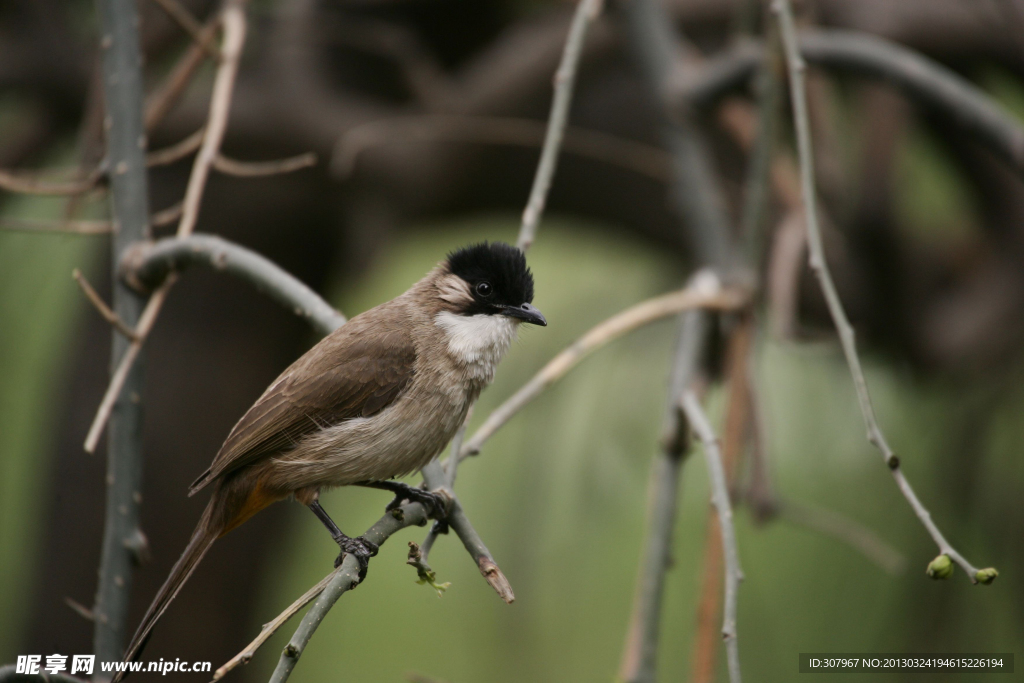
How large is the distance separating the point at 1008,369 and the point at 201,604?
14.0 ft

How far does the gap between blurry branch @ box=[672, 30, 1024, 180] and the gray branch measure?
2.12 metres

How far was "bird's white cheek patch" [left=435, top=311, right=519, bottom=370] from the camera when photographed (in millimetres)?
2736

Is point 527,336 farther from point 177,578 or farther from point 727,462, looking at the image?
point 177,578

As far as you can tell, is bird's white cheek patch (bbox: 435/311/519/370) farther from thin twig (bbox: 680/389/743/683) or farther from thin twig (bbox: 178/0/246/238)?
thin twig (bbox: 178/0/246/238)

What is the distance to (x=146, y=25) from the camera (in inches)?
173

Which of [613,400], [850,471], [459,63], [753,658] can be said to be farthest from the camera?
[459,63]

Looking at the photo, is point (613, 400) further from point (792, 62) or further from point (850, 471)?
point (792, 62)

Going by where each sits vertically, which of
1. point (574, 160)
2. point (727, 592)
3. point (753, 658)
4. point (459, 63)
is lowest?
point (753, 658)

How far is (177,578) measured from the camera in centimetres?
241

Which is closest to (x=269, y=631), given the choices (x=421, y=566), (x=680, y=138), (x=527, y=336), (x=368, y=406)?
(x=421, y=566)

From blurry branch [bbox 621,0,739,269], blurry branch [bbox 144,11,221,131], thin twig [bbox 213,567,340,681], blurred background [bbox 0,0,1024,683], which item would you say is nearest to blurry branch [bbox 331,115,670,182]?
blurred background [bbox 0,0,1024,683]

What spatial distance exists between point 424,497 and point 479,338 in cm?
69

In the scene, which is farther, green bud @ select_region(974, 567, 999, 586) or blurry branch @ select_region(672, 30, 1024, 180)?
blurry branch @ select_region(672, 30, 1024, 180)

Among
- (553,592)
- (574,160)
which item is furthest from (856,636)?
(574,160)
